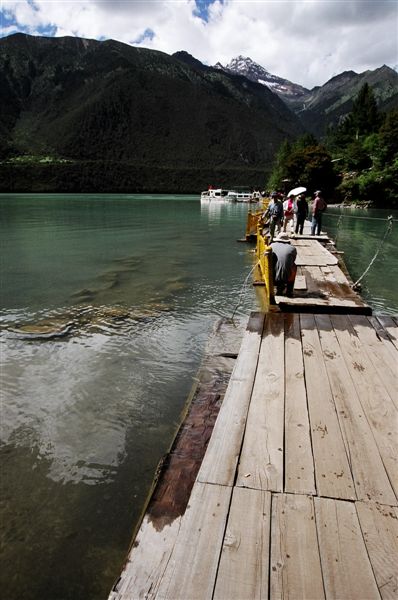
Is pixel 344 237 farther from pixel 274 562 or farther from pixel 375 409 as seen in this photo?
pixel 274 562

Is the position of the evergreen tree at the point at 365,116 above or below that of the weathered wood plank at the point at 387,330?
above

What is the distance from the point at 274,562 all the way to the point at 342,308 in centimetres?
572

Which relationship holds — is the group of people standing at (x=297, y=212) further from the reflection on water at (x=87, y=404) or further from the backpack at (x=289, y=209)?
the reflection on water at (x=87, y=404)

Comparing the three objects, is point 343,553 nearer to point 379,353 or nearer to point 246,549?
point 246,549

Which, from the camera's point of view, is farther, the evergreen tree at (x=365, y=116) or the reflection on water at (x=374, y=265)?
the evergreen tree at (x=365, y=116)

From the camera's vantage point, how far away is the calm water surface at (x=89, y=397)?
3.54 m

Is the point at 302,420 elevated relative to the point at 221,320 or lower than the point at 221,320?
elevated

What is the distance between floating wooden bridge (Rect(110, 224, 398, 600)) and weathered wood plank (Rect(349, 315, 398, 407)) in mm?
27

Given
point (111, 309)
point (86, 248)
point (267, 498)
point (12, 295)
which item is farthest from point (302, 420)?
point (86, 248)

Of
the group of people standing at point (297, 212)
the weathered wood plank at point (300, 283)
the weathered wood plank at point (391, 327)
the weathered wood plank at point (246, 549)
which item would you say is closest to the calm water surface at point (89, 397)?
the weathered wood plank at point (246, 549)

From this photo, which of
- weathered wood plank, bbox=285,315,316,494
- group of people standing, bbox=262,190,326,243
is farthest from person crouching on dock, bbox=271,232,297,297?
group of people standing, bbox=262,190,326,243

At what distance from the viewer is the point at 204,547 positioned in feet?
7.77

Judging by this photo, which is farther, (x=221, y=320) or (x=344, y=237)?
(x=344, y=237)

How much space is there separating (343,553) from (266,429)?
1.26 m
